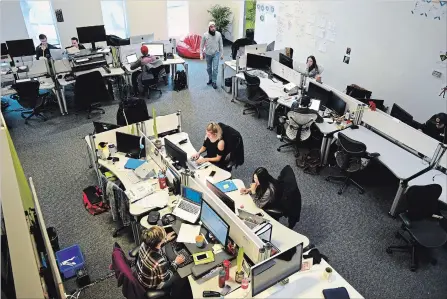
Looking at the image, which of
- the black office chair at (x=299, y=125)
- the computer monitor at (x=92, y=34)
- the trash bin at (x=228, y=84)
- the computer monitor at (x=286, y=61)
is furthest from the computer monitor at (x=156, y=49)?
the black office chair at (x=299, y=125)

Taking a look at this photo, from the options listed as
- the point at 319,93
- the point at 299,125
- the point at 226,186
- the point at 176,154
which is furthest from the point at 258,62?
the point at 226,186

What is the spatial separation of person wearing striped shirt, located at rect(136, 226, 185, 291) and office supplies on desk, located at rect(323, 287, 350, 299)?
133cm

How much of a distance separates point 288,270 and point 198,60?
865 centimetres

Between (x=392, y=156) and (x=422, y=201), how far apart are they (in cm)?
106

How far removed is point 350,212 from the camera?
4938mm

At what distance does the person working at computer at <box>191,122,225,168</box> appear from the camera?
4652 millimetres

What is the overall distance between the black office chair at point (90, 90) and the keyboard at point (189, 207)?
4.17 m

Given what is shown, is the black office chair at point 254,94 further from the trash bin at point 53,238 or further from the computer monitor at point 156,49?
the trash bin at point 53,238

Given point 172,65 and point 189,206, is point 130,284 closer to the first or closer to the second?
point 189,206

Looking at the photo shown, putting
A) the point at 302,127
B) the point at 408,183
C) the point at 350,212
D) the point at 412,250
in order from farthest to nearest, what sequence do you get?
1. the point at 302,127
2. the point at 350,212
3. the point at 408,183
4. the point at 412,250

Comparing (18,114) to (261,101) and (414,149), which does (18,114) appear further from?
(414,149)

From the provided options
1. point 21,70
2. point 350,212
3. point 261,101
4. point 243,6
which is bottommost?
point 350,212

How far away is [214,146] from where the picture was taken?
476 centimetres

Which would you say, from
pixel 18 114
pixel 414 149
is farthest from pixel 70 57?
pixel 414 149
